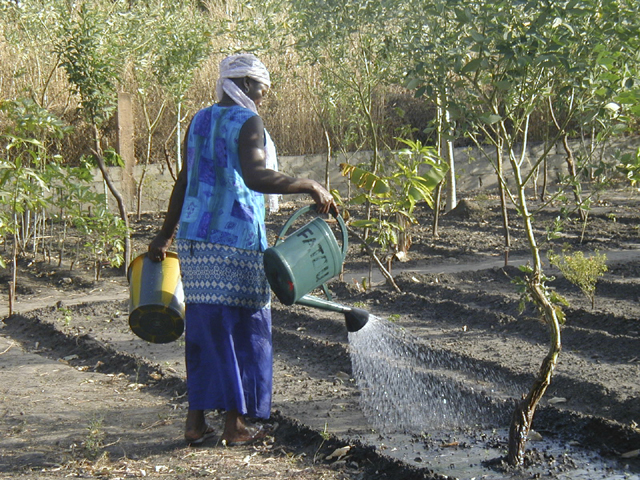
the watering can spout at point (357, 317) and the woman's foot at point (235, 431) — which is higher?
the watering can spout at point (357, 317)

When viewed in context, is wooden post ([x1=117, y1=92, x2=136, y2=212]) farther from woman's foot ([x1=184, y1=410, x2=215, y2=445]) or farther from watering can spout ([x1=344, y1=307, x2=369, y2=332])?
watering can spout ([x1=344, y1=307, x2=369, y2=332])

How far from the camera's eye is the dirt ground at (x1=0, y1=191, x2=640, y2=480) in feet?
10.4

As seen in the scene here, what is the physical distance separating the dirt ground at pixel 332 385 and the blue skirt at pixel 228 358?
218 millimetres

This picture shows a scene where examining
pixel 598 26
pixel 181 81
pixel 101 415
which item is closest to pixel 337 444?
pixel 101 415

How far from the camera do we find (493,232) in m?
9.02


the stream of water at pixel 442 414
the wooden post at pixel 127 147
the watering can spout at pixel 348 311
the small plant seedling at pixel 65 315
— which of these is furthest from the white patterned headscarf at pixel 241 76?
the wooden post at pixel 127 147

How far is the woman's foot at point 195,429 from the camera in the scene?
3318 mm

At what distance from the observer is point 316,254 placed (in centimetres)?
316

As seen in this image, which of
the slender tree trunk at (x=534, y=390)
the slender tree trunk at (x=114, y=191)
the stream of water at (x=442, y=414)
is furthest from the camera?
the slender tree trunk at (x=114, y=191)

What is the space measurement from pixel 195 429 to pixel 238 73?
4.83 feet

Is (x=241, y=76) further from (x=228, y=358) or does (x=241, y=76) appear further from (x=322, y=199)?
(x=228, y=358)

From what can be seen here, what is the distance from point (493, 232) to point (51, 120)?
5.25m

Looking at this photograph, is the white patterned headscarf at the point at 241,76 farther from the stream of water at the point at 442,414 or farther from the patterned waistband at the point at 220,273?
the stream of water at the point at 442,414

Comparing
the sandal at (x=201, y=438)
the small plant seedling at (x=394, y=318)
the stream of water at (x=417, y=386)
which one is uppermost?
the small plant seedling at (x=394, y=318)
